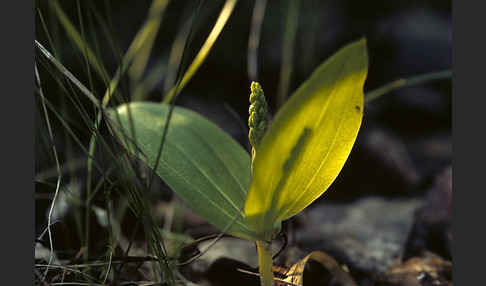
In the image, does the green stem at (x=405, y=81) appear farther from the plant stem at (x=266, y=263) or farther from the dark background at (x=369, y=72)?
the plant stem at (x=266, y=263)

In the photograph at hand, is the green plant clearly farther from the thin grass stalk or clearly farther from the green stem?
the green stem

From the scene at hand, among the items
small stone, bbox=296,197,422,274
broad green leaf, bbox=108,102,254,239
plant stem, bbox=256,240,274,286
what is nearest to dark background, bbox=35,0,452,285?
small stone, bbox=296,197,422,274

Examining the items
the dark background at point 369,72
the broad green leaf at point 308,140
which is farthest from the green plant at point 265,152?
the dark background at point 369,72

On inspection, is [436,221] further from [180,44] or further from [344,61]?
[180,44]

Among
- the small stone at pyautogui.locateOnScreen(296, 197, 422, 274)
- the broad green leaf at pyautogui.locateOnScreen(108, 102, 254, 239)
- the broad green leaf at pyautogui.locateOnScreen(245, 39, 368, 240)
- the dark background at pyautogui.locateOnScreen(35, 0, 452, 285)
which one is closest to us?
the broad green leaf at pyautogui.locateOnScreen(245, 39, 368, 240)

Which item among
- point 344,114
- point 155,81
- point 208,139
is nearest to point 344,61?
point 344,114

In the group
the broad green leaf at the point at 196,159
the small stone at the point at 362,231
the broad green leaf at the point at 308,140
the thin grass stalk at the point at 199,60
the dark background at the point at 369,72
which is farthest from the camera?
the dark background at the point at 369,72
